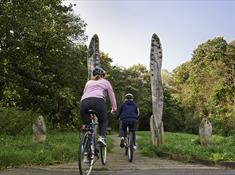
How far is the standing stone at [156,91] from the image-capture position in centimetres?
1667

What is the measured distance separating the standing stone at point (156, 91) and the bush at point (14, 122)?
838 centimetres

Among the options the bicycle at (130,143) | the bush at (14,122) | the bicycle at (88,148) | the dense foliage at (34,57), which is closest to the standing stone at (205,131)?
the bicycle at (130,143)

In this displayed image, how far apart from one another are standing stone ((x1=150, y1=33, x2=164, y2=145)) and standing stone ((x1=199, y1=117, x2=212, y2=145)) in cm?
160

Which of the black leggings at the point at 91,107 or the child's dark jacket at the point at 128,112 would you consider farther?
the child's dark jacket at the point at 128,112

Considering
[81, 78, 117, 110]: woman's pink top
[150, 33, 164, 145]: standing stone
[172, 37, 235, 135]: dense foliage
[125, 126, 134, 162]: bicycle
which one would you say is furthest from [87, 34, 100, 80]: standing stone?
[172, 37, 235, 135]: dense foliage

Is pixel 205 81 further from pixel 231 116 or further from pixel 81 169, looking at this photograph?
pixel 81 169

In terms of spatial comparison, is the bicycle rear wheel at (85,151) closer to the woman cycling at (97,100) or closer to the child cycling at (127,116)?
the woman cycling at (97,100)

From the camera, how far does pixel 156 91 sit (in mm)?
16875

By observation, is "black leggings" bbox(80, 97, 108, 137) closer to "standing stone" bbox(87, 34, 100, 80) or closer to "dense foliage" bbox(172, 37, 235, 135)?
A: "standing stone" bbox(87, 34, 100, 80)

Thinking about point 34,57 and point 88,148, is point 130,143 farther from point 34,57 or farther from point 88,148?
point 34,57

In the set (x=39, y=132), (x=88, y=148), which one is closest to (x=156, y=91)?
(x=39, y=132)

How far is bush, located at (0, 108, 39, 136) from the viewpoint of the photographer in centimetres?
2203

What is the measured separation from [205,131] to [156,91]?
8.12 feet

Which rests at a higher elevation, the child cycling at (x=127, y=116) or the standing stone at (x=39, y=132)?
the child cycling at (x=127, y=116)
